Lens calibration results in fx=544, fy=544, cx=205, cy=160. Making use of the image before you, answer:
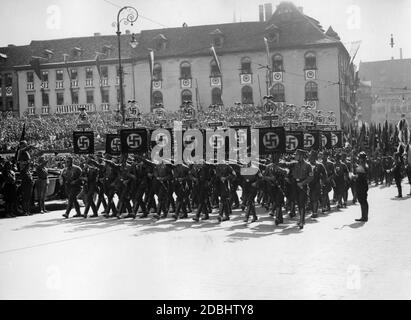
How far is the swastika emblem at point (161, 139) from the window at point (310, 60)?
1373 inches

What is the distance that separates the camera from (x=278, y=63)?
5181 cm

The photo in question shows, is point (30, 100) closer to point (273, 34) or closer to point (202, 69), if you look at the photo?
point (202, 69)

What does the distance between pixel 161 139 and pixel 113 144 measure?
5.30 feet

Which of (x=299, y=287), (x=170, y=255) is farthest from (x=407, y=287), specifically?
(x=170, y=255)

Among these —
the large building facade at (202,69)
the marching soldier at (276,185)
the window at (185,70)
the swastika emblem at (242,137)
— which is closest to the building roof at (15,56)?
the large building facade at (202,69)

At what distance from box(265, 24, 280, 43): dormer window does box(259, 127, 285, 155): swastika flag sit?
123 feet

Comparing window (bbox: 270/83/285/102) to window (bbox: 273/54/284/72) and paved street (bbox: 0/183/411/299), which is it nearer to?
window (bbox: 273/54/284/72)

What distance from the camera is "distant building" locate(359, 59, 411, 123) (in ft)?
280

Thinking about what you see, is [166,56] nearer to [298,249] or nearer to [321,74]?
[321,74]

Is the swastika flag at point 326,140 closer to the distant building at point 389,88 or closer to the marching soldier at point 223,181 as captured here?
the marching soldier at point 223,181

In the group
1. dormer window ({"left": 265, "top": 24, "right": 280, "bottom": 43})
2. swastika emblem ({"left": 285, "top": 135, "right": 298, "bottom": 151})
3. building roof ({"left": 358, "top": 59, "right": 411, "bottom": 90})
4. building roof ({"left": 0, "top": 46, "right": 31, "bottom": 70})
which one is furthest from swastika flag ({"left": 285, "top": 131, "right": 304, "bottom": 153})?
building roof ({"left": 358, "top": 59, "right": 411, "bottom": 90})

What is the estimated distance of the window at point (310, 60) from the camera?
5069 centimetres

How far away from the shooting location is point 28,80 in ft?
178

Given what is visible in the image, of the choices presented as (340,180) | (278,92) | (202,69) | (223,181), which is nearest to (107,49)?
(202,69)
